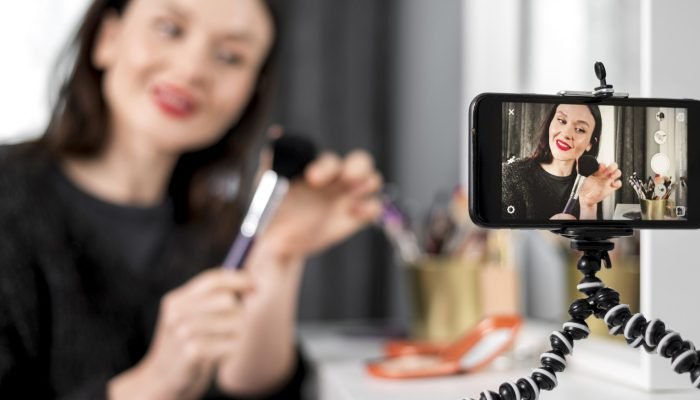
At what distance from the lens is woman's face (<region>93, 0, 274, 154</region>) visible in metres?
0.79

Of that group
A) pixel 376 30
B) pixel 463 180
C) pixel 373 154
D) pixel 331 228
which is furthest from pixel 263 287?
pixel 376 30

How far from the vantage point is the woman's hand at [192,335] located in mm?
645

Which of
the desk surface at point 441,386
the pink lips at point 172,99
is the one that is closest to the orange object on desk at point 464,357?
the desk surface at point 441,386

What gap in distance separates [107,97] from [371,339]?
1.57 feet

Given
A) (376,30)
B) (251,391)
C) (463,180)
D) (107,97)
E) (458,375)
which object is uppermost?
(376,30)

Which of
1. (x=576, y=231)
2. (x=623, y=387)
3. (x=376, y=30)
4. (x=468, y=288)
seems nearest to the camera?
(x=576, y=231)

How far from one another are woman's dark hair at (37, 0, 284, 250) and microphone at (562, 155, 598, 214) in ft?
2.11

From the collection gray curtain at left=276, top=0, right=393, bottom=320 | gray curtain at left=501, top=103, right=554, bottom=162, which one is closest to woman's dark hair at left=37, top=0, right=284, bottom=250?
gray curtain at left=276, top=0, right=393, bottom=320

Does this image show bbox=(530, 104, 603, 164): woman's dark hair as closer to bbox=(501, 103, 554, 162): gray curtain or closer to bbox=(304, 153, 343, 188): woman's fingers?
bbox=(501, 103, 554, 162): gray curtain

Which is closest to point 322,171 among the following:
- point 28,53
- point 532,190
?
point 532,190

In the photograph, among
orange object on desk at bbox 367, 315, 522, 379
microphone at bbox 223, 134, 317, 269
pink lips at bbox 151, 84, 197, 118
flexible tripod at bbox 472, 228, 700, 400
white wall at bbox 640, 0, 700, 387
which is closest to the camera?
flexible tripod at bbox 472, 228, 700, 400

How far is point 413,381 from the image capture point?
554mm

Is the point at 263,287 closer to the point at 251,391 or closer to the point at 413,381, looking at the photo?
the point at 251,391

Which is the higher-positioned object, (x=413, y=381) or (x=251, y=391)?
(x=413, y=381)
